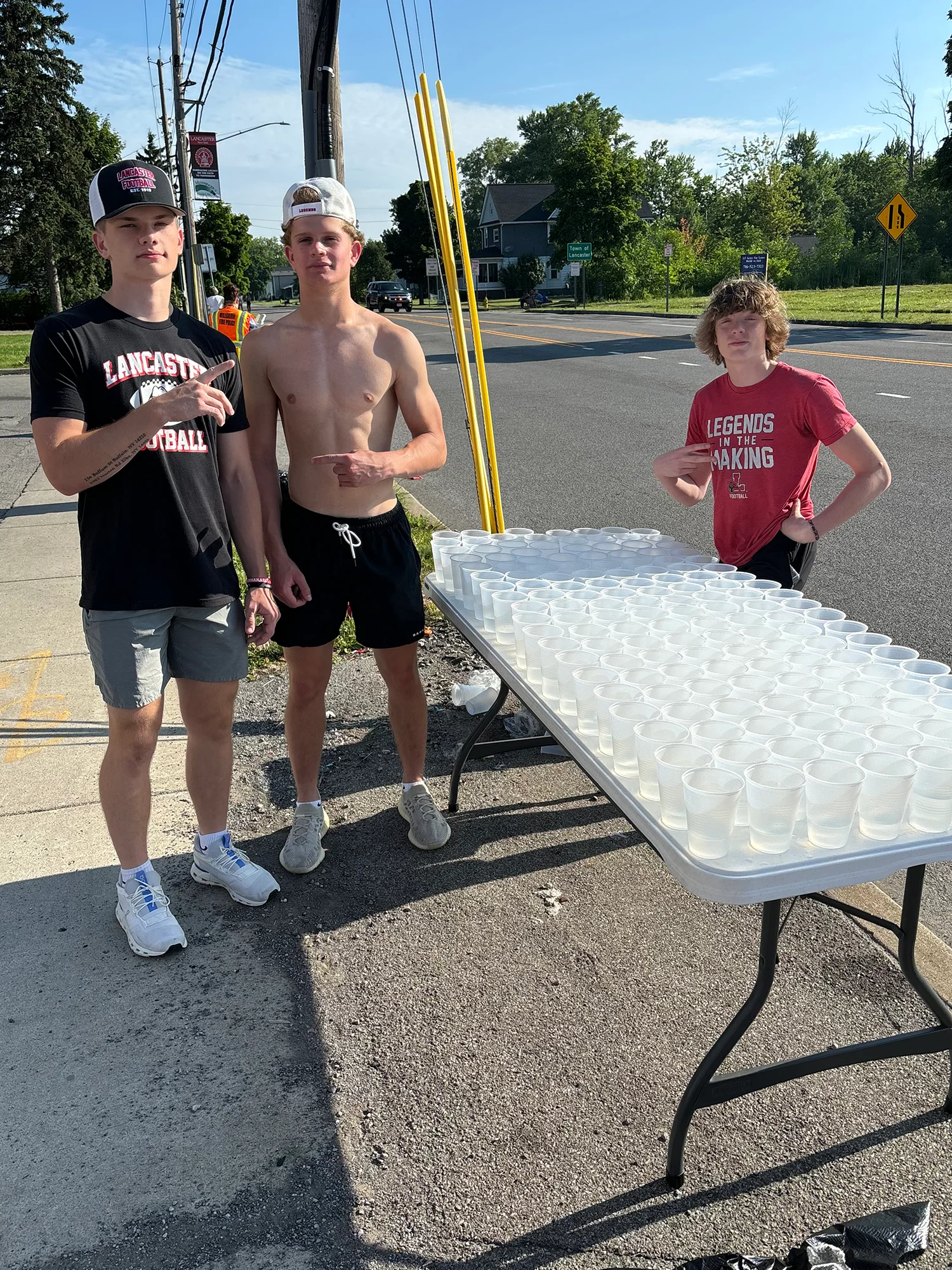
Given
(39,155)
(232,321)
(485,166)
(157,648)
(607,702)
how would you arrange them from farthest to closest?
(485,166) < (39,155) < (232,321) < (157,648) < (607,702)

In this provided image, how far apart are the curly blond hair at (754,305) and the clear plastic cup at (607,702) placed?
165 centimetres

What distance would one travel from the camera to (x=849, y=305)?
35.5 metres

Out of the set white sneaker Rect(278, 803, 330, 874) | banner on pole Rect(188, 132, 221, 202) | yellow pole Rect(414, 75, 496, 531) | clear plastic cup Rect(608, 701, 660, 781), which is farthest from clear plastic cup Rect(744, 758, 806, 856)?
banner on pole Rect(188, 132, 221, 202)

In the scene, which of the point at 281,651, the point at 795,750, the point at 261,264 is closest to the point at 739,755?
the point at 795,750

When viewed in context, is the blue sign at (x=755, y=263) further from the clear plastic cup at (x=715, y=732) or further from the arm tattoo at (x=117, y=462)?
the clear plastic cup at (x=715, y=732)

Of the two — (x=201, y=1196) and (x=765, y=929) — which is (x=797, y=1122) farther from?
(x=201, y=1196)

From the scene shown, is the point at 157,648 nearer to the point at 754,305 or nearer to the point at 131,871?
the point at 131,871

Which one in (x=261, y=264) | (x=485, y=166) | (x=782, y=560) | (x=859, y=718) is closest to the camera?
(x=859, y=718)

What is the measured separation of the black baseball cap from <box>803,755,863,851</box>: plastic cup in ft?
7.22

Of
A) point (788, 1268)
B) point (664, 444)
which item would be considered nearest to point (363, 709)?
point (788, 1268)

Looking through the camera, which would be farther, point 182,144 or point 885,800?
point 182,144

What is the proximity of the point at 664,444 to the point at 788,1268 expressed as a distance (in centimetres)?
1062

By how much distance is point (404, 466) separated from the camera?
127 inches

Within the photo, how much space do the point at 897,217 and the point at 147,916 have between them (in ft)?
97.6
